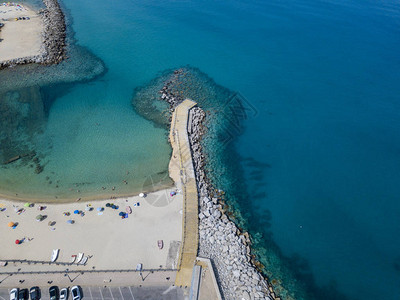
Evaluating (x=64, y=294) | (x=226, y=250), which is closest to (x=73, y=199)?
(x=64, y=294)

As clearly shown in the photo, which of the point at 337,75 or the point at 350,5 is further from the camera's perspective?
the point at 350,5

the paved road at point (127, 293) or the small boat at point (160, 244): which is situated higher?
the small boat at point (160, 244)

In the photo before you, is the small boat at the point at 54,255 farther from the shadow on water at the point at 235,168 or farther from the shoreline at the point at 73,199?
the shadow on water at the point at 235,168

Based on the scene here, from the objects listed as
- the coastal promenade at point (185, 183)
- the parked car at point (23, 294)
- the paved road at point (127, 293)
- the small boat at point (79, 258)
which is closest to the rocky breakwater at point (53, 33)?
the coastal promenade at point (185, 183)

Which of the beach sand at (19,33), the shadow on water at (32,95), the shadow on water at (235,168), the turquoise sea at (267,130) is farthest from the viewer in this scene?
the beach sand at (19,33)

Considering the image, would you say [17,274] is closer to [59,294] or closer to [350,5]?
[59,294]

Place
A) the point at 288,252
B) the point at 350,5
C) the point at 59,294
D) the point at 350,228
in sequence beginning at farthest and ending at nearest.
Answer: the point at 350,5, the point at 350,228, the point at 288,252, the point at 59,294

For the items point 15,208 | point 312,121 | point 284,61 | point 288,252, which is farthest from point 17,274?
point 284,61

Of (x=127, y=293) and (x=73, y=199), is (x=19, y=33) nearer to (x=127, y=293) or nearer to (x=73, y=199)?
(x=73, y=199)
